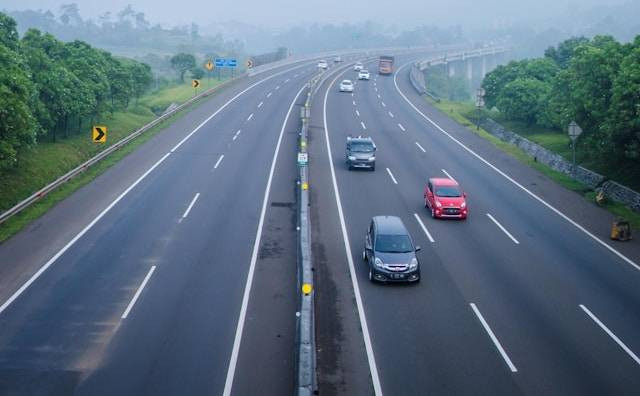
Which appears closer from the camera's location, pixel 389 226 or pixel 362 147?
pixel 389 226

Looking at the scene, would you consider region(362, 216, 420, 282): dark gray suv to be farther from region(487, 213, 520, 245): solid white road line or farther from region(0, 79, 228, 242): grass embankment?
region(0, 79, 228, 242): grass embankment

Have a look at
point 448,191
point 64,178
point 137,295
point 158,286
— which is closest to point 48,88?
point 64,178

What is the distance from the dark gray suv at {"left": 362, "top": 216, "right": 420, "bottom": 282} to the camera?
74.6ft

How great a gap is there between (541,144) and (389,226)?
98.5 feet

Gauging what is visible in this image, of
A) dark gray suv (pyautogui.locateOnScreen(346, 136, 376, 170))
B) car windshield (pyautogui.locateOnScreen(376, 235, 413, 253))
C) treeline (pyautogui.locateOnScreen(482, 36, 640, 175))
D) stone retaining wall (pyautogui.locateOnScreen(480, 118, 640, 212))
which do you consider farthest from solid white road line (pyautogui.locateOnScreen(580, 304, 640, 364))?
dark gray suv (pyautogui.locateOnScreen(346, 136, 376, 170))

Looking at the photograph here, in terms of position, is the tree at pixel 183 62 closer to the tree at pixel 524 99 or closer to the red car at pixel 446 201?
the tree at pixel 524 99

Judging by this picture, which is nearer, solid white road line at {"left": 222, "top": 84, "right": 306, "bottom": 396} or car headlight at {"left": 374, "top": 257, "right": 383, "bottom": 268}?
solid white road line at {"left": 222, "top": 84, "right": 306, "bottom": 396}

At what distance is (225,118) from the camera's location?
57250 mm

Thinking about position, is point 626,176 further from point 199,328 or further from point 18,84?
point 18,84

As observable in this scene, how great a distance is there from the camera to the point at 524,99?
2258 inches

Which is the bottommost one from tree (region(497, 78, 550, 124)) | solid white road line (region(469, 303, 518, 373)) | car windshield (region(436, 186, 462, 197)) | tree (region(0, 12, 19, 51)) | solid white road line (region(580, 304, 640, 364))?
solid white road line (region(580, 304, 640, 364))

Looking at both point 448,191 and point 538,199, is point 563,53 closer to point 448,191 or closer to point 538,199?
point 538,199

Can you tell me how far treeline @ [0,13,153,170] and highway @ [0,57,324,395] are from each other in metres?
4.33

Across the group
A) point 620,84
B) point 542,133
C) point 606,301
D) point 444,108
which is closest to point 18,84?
point 606,301
